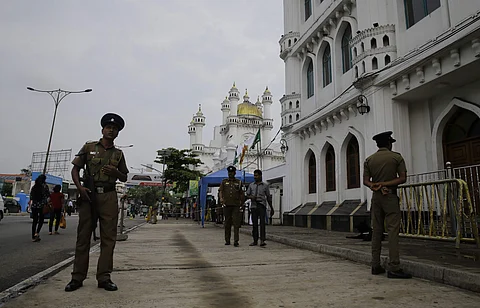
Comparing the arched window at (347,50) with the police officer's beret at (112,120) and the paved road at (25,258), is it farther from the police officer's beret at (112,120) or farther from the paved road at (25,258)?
the police officer's beret at (112,120)

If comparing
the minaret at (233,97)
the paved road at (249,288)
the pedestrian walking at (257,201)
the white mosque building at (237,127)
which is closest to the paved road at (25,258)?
the paved road at (249,288)

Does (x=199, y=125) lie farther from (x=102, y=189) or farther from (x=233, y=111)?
(x=102, y=189)

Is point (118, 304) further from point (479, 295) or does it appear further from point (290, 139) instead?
point (290, 139)

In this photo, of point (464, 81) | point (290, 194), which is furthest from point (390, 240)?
point (290, 194)

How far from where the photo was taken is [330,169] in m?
15.1

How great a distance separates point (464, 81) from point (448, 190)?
4.47 metres

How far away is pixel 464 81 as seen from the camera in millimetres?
9102

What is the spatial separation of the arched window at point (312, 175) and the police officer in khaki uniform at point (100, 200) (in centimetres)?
1290

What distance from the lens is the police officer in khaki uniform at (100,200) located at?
3816mm

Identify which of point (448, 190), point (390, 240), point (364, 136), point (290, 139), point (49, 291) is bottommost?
point (49, 291)

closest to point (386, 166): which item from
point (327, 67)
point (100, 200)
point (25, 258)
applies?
point (100, 200)

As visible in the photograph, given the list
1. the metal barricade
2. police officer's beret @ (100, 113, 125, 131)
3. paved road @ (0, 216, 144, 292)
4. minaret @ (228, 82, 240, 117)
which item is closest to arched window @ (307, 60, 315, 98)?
the metal barricade

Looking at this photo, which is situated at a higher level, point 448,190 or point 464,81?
point 464,81

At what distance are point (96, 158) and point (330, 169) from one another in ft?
40.2
